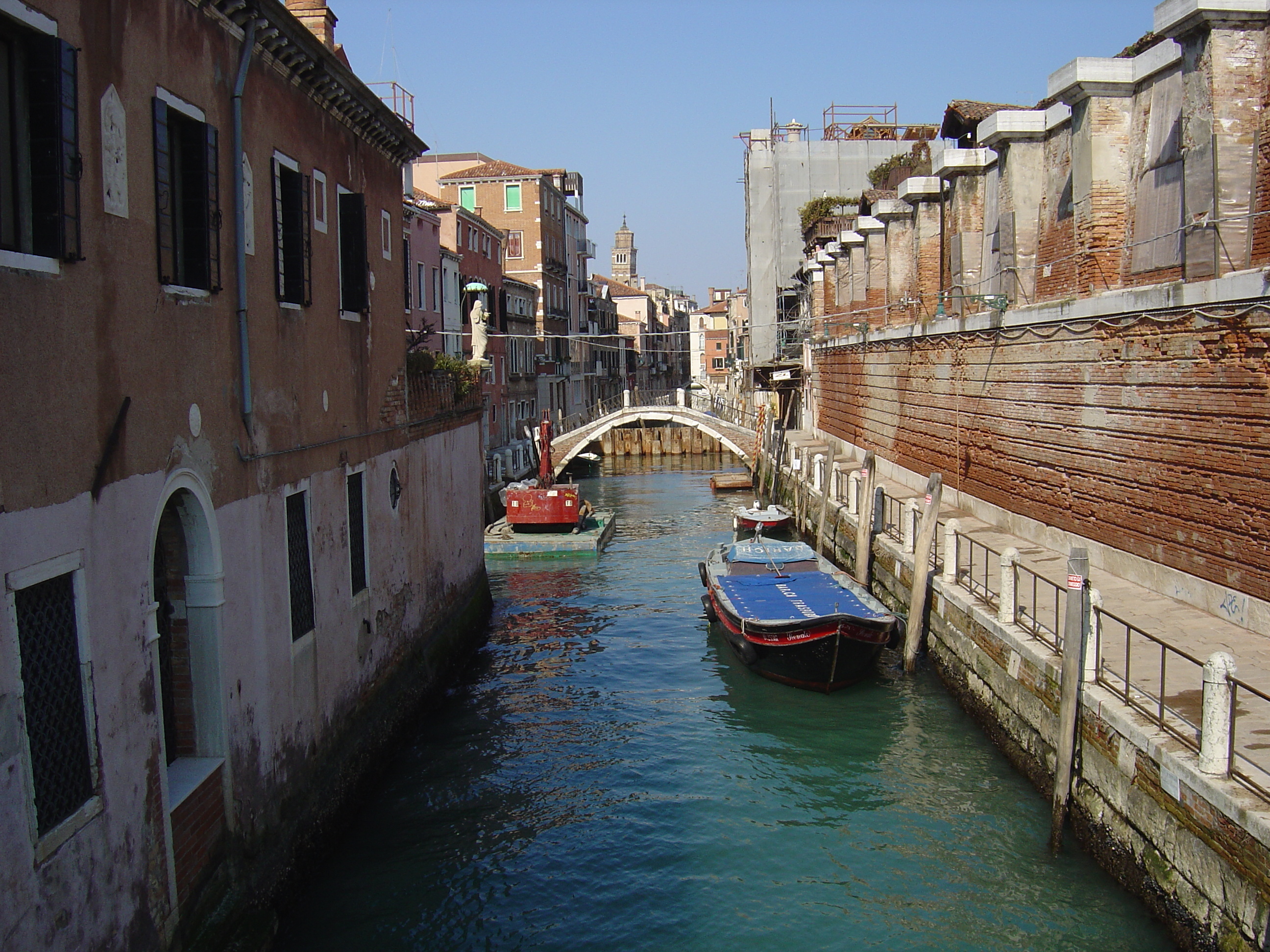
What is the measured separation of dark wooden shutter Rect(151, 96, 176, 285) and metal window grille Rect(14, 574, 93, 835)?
1.96 metres

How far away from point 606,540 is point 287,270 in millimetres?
17350

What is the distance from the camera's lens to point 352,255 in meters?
9.73

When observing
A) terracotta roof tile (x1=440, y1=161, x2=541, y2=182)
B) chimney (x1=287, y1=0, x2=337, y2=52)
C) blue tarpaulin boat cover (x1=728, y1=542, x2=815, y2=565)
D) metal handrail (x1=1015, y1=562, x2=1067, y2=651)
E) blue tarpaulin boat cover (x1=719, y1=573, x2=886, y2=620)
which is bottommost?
blue tarpaulin boat cover (x1=719, y1=573, x2=886, y2=620)

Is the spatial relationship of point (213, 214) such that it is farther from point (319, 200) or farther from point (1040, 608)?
point (1040, 608)

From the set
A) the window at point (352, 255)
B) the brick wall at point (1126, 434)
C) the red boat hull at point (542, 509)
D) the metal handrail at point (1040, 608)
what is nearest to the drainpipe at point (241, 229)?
the window at point (352, 255)

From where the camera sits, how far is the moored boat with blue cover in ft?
40.4

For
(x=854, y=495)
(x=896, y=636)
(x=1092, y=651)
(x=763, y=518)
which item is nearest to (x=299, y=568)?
(x=1092, y=651)

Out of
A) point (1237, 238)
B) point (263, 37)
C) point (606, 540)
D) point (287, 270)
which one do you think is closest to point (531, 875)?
point (287, 270)

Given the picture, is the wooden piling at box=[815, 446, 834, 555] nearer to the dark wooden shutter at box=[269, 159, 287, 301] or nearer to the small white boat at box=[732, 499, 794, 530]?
the small white boat at box=[732, 499, 794, 530]

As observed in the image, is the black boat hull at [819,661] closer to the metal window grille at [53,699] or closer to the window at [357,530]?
the window at [357,530]

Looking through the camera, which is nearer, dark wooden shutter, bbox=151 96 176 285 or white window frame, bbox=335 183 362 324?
dark wooden shutter, bbox=151 96 176 285

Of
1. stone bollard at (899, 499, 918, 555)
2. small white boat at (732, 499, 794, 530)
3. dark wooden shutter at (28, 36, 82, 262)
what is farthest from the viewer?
small white boat at (732, 499, 794, 530)

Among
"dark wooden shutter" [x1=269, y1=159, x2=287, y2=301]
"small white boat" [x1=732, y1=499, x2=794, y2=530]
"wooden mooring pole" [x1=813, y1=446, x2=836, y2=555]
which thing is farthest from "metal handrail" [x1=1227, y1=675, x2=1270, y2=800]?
"small white boat" [x1=732, y1=499, x2=794, y2=530]

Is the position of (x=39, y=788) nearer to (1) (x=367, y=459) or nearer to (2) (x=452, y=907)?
(2) (x=452, y=907)
